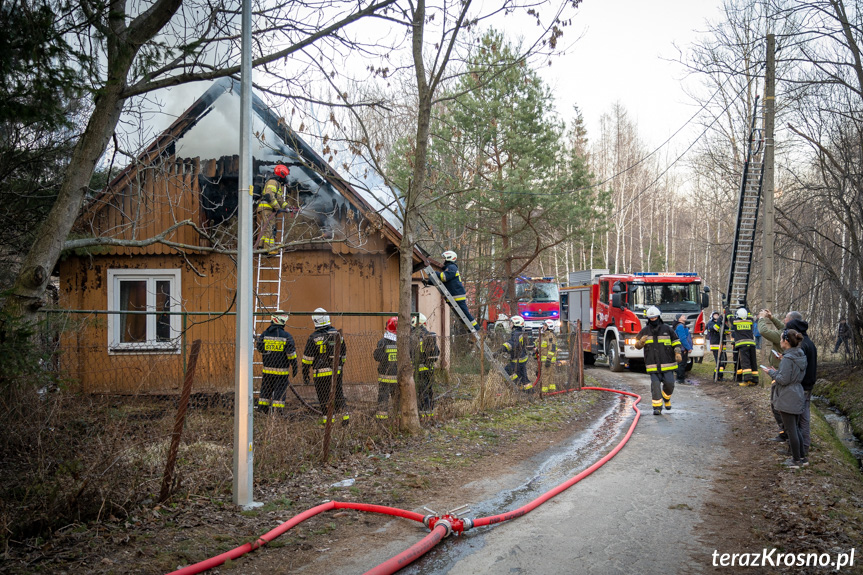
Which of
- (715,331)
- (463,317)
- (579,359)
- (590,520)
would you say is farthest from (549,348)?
(590,520)

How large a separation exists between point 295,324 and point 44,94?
7.17 m

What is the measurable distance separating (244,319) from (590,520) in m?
3.50

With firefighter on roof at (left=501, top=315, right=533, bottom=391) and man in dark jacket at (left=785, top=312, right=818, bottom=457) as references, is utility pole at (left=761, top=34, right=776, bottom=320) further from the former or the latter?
man in dark jacket at (left=785, top=312, right=818, bottom=457)

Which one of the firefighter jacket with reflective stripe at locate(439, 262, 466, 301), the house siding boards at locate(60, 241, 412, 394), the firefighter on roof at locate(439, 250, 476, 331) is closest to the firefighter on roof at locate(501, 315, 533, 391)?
the firefighter on roof at locate(439, 250, 476, 331)

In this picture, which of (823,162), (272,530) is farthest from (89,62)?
(823,162)

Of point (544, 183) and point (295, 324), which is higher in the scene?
point (544, 183)

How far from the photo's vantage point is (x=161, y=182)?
12148mm

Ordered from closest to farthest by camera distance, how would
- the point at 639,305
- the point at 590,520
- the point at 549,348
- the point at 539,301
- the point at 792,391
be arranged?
Result: the point at 590,520 < the point at 792,391 < the point at 549,348 < the point at 639,305 < the point at 539,301

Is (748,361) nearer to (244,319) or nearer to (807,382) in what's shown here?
(807,382)

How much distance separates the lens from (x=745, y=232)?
56.0ft

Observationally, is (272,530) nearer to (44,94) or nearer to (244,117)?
(244,117)

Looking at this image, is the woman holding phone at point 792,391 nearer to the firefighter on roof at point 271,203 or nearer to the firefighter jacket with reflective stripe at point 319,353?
the firefighter jacket with reflective stripe at point 319,353

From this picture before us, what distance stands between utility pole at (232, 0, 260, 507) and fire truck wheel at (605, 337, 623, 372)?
14988 mm

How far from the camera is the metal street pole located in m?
5.65
